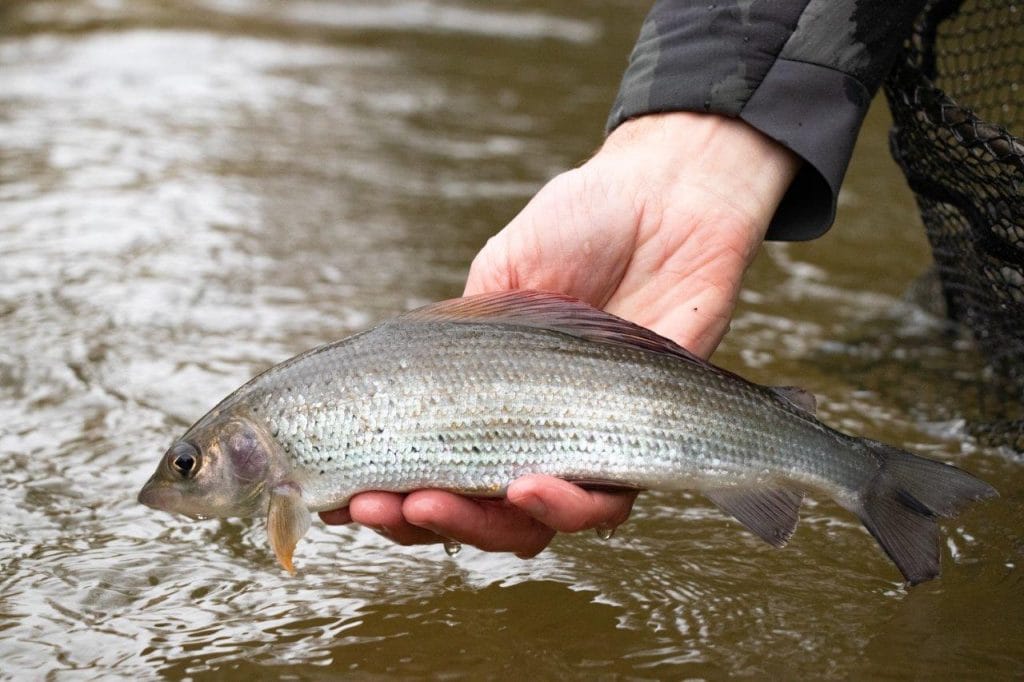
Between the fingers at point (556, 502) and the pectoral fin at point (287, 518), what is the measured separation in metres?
0.60

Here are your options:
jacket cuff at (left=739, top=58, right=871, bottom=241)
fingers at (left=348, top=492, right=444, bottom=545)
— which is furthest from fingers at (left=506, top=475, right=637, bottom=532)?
jacket cuff at (left=739, top=58, right=871, bottom=241)

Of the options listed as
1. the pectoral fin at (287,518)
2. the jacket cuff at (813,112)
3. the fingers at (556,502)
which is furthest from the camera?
the jacket cuff at (813,112)

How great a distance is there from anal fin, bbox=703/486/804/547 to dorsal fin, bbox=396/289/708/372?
0.40m

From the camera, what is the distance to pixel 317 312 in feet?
20.6

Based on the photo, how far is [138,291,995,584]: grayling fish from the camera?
3516mm

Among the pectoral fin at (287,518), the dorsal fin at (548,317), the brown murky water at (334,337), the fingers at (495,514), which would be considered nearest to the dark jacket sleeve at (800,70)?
the dorsal fin at (548,317)

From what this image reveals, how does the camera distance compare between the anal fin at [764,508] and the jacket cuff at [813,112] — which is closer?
the anal fin at [764,508]

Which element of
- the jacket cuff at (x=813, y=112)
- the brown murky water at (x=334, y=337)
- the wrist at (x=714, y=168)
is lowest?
the brown murky water at (x=334, y=337)

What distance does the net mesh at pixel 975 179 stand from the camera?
4.40 m

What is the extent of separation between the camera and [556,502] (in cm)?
340

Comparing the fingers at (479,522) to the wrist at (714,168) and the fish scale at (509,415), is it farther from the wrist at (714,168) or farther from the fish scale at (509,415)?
the wrist at (714,168)

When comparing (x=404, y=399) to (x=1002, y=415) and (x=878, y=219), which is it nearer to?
(x=1002, y=415)

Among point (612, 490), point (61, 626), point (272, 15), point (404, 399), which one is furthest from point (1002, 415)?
point (272, 15)

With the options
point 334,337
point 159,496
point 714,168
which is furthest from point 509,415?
point 334,337
